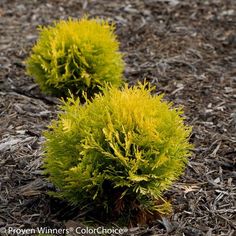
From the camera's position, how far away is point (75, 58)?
17.0 feet

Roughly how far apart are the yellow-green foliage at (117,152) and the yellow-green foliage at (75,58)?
61.1 inches

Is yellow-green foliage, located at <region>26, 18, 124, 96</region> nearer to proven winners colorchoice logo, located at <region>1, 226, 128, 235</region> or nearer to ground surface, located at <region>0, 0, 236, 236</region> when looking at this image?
ground surface, located at <region>0, 0, 236, 236</region>

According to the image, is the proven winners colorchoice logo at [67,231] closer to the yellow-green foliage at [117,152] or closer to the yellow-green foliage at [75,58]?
the yellow-green foliage at [117,152]

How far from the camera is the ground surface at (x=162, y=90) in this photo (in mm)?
3803

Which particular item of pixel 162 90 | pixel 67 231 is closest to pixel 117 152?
pixel 67 231

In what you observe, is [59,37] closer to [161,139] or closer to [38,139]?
[38,139]

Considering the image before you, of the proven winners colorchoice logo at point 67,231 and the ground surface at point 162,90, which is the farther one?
the ground surface at point 162,90

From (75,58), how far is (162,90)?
95cm

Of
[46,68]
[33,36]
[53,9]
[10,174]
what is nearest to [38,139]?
[10,174]

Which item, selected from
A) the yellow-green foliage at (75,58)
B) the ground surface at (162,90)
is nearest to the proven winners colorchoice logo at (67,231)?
the ground surface at (162,90)

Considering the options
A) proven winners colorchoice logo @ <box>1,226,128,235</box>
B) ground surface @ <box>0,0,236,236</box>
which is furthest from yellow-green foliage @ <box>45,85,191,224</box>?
ground surface @ <box>0,0,236,236</box>

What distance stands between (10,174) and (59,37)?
1528mm

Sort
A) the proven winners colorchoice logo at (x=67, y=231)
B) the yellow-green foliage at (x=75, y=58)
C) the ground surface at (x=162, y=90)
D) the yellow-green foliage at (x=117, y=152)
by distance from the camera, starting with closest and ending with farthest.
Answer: the yellow-green foliage at (x=117, y=152) → the proven winners colorchoice logo at (x=67, y=231) → the ground surface at (x=162, y=90) → the yellow-green foliage at (x=75, y=58)

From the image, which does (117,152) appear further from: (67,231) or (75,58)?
(75,58)
